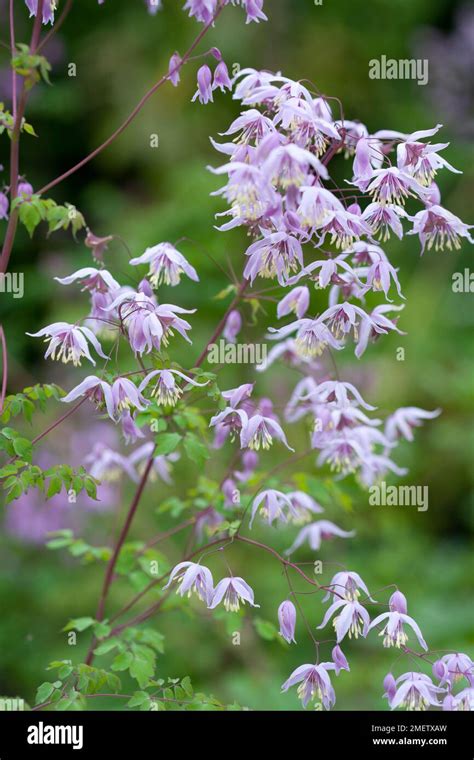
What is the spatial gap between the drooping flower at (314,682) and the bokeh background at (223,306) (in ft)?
1.87

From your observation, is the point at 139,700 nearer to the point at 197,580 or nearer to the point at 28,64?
the point at 197,580

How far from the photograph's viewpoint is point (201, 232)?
13.8 ft

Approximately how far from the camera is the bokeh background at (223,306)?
3275 millimetres

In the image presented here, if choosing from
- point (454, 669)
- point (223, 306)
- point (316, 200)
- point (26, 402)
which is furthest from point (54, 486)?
point (223, 306)

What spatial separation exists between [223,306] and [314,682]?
2.87m

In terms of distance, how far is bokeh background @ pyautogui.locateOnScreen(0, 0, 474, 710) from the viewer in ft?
10.7

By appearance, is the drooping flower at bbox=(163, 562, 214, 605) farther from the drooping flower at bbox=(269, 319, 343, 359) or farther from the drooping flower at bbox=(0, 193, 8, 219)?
the drooping flower at bbox=(0, 193, 8, 219)

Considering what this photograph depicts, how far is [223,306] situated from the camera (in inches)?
165

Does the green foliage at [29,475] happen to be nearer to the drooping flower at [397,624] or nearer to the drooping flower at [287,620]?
the drooping flower at [287,620]

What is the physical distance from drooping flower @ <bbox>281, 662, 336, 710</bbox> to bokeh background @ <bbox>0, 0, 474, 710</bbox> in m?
0.57

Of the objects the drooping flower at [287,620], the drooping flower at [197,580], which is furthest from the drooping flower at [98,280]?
the drooping flower at [287,620]

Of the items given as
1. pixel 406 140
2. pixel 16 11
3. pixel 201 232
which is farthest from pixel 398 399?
pixel 16 11

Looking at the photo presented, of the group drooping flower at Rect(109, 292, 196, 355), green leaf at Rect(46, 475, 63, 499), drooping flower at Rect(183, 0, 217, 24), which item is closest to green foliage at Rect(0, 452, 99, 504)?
green leaf at Rect(46, 475, 63, 499)
